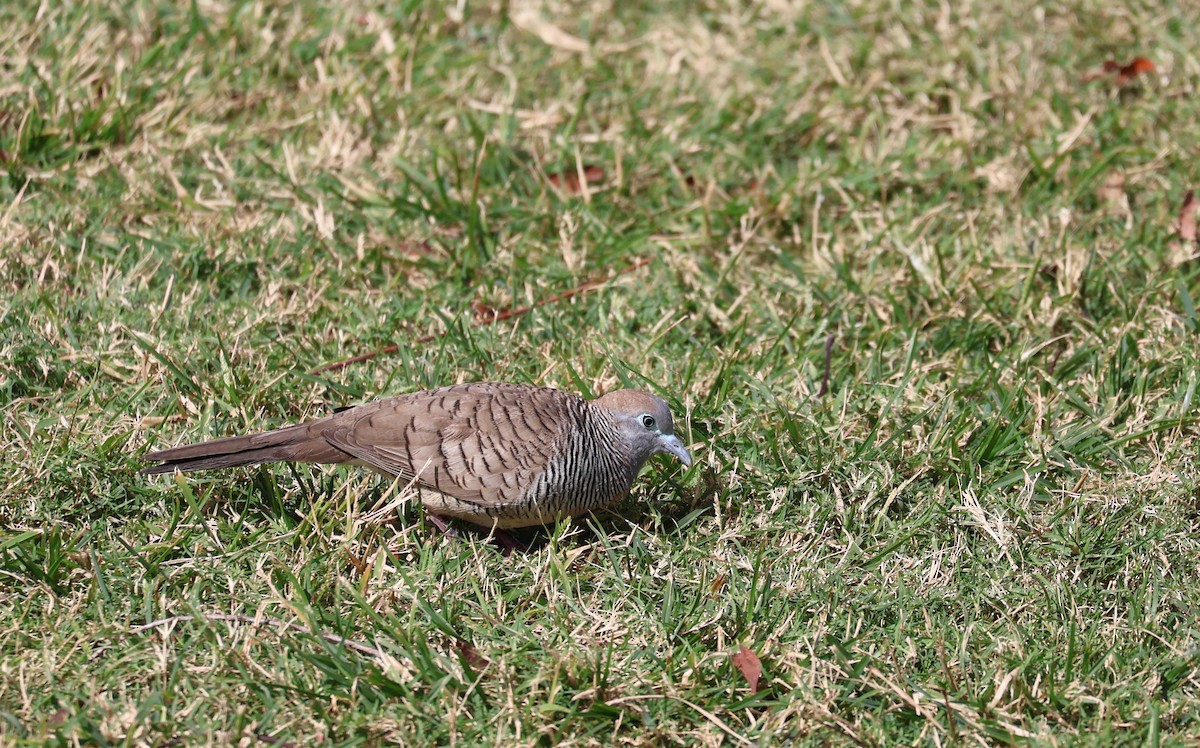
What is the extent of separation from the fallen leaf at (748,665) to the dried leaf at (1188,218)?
10.3ft

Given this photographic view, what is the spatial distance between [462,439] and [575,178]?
2.22 m

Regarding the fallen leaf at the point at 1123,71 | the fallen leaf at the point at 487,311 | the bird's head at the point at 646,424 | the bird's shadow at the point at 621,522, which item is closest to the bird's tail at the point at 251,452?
the bird's shadow at the point at 621,522

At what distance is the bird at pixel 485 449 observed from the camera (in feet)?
13.1

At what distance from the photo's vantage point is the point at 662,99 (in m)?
6.46

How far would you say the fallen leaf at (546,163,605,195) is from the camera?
591cm

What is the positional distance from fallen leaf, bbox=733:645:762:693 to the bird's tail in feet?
4.42

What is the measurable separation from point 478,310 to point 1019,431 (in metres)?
2.08

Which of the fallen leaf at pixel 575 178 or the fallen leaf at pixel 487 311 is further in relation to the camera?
the fallen leaf at pixel 575 178

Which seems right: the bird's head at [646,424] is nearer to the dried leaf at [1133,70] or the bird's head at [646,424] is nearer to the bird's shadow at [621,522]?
the bird's shadow at [621,522]

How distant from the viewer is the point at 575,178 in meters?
5.95

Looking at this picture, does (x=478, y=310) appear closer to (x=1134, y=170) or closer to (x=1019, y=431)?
(x=1019, y=431)

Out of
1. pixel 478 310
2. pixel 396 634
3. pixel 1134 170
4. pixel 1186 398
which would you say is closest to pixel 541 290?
pixel 478 310

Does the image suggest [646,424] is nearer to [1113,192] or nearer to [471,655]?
[471,655]

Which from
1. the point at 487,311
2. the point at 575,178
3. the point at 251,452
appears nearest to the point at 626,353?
the point at 487,311
